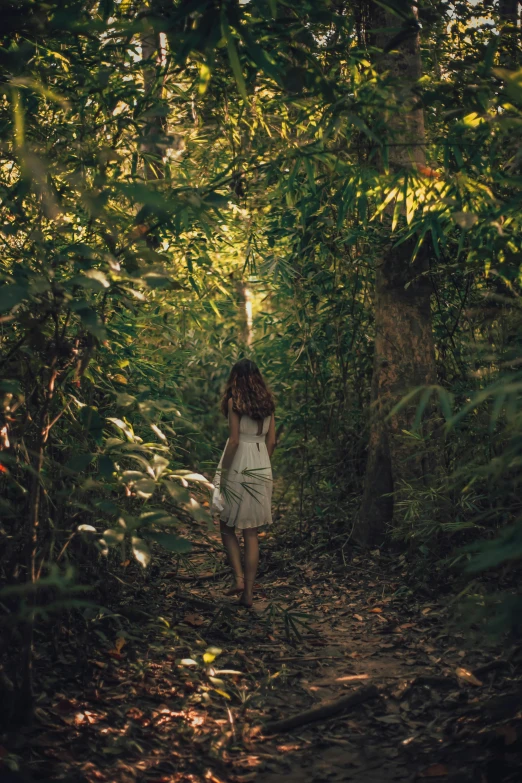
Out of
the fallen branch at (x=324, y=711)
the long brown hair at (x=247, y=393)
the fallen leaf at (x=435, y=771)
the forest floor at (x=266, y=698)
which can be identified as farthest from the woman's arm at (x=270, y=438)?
the fallen leaf at (x=435, y=771)

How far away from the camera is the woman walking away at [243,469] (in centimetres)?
454

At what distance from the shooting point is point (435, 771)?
242 cm

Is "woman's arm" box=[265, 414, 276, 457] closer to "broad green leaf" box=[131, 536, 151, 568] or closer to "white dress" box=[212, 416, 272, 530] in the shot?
"white dress" box=[212, 416, 272, 530]

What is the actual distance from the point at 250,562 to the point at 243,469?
0.60 metres

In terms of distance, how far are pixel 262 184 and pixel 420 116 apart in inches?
48.5

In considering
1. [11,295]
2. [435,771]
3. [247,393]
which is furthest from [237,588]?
[11,295]

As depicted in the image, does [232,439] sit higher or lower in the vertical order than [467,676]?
higher

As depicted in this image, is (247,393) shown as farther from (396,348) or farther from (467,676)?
(467,676)

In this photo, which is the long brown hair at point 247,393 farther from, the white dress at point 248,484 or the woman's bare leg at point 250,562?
the woman's bare leg at point 250,562

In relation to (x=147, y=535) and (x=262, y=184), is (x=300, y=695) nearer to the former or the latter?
(x=147, y=535)

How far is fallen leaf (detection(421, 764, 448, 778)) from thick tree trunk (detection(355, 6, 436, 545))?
256cm

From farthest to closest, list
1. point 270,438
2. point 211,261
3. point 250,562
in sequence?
1. point 270,438
2. point 250,562
3. point 211,261

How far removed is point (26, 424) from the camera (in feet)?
9.07

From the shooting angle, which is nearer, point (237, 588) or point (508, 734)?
point (508, 734)
